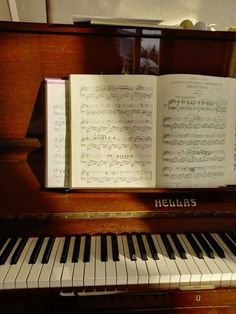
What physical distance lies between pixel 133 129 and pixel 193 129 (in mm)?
222

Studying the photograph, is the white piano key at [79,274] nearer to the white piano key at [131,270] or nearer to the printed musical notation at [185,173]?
the white piano key at [131,270]

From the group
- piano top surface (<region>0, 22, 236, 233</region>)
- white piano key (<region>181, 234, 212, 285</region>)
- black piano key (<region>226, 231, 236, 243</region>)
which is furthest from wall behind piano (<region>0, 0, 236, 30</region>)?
white piano key (<region>181, 234, 212, 285</region>)

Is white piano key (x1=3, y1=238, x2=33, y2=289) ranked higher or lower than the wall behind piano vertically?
lower

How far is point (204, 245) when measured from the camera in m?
0.99

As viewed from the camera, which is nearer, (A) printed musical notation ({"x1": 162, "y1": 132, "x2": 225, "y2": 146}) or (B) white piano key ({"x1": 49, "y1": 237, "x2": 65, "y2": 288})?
(B) white piano key ({"x1": 49, "y1": 237, "x2": 65, "y2": 288})

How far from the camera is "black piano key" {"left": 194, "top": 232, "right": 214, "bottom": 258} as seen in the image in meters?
Result: 0.95

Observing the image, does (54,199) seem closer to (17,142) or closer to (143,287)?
(17,142)

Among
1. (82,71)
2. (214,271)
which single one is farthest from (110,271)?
(82,71)

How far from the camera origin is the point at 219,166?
3.32 ft

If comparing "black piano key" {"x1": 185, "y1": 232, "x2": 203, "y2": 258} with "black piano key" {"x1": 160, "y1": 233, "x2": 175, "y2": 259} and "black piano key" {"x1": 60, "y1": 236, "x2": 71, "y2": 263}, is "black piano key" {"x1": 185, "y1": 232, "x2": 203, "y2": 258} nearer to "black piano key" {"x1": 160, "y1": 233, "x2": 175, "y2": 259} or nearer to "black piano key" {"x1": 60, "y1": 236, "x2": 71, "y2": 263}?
"black piano key" {"x1": 160, "y1": 233, "x2": 175, "y2": 259}

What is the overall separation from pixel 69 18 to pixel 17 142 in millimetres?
763

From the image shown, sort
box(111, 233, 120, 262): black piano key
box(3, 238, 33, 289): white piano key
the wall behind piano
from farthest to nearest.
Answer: the wall behind piano < box(111, 233, 120, 262): black piano key < box(3, 238, 33, 289): white piano key

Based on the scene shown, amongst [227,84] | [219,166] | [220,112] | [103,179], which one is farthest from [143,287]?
[227,84]

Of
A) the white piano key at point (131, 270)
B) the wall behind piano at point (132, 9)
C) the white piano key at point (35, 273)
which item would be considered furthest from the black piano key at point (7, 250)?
the wall behind piano at point (132, 9)
